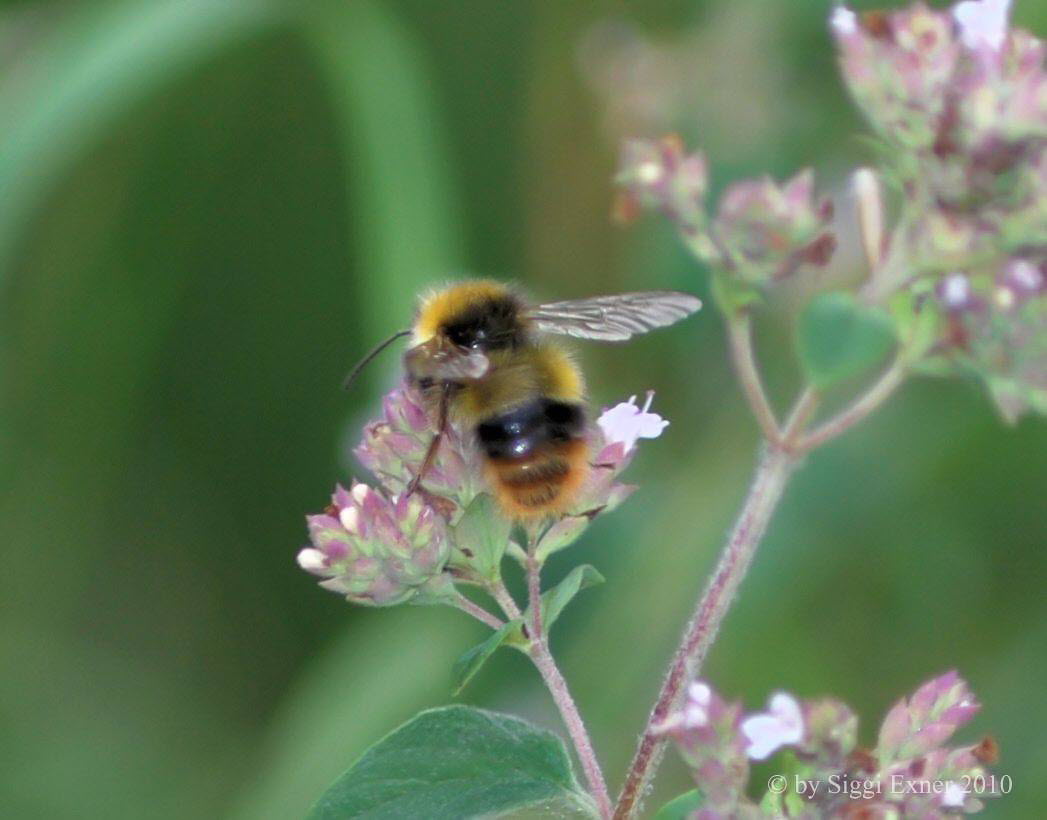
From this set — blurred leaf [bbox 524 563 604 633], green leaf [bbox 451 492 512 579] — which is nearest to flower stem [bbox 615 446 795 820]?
blurred leaf [bbox 524 563 604 633]

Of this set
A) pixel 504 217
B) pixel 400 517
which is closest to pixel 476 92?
pixel 504 217

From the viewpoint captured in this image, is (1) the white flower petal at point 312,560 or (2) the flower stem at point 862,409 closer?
(2) the flower stem at point 862,409

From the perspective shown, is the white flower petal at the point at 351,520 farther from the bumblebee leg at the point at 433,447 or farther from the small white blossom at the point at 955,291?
the small white blossom at the point at 955,291

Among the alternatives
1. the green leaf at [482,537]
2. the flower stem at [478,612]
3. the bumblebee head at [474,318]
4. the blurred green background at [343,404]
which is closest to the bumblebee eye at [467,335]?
the bumblebee head at [474,318]

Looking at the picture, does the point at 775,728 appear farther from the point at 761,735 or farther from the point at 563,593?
the point at 563,593

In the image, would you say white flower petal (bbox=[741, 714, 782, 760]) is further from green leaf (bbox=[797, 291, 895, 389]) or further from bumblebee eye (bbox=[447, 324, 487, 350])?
bumblebee eye (bbox=[447, 324, 487, 350])

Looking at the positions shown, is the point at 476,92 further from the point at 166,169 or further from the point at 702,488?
the point at 702,488
